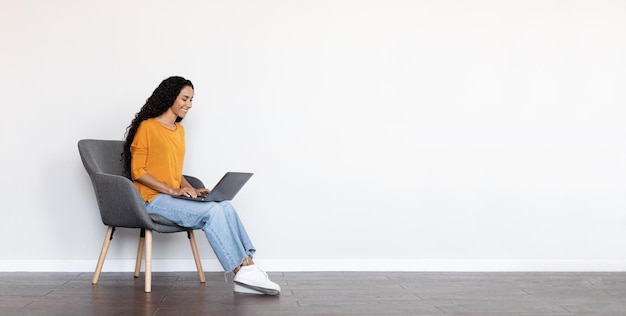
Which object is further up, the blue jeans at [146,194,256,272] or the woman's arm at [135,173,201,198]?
the woman's arm at [135,173,201,198]

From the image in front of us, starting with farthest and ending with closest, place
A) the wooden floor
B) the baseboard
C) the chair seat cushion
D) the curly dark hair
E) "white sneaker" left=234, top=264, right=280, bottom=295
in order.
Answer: the baseboard → the curly dark hair → the chair seat cushion → "white sneaker" left=234, top=264, right=280, bottom=295 → the wooden floor

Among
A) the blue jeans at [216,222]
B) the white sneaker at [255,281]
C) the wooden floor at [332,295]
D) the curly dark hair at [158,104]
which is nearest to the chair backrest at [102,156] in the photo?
the curly dark hair at [158,104]

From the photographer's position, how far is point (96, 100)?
4.22m

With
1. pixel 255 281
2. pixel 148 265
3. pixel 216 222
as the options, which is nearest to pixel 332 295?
pixel 255 281

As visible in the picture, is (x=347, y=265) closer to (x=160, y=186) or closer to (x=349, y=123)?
(x=349, y=123)

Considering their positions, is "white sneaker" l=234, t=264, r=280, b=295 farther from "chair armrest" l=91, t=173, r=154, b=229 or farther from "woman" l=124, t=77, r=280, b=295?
"chair armrest" l=91, t=173, r=154, b=229

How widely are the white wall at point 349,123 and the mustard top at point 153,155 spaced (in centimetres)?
57

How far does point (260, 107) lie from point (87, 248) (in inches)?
50.5

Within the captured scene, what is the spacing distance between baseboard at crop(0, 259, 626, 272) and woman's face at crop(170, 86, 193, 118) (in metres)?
0.95

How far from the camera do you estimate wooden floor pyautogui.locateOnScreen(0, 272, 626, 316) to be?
118 inches

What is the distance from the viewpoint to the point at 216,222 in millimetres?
3490

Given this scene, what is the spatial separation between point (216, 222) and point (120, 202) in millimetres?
467

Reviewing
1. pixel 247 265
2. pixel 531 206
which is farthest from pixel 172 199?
pixel 531 206

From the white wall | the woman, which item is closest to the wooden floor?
the woman
